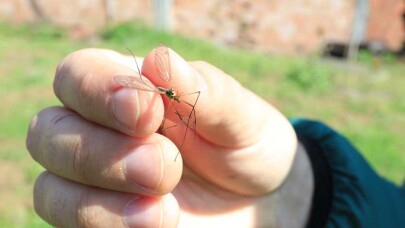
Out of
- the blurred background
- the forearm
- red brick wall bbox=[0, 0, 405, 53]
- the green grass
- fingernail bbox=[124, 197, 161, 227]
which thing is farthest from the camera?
red brick wall bbox=[0, 0, 405, 53]

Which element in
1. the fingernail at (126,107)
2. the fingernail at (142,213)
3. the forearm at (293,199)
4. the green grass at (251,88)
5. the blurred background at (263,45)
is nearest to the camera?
the fingernail at (126,107)

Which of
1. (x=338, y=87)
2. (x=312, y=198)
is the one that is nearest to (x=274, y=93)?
(x=338, y=87)

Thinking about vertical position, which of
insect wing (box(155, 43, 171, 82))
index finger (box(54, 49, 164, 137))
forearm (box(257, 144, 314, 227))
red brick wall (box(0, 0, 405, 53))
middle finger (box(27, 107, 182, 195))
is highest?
A: insect wing (box(155, 43, 171, 82))

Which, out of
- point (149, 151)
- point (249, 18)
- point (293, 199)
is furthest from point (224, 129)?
point (249, 18)

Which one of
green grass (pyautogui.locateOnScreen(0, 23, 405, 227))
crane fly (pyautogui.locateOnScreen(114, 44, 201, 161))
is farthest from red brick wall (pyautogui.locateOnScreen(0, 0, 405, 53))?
crane fly (pyautogui.locateOnScreen(114, 44, 201, 161))

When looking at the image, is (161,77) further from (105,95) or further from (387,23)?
(387,23)

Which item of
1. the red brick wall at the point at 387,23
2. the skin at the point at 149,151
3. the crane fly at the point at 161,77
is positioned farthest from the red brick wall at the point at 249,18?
the crane fly at the point at 161,77

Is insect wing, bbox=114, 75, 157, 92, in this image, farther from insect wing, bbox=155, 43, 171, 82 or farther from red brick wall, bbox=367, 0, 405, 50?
red brick wall, bbox=367, 0, 405, 50

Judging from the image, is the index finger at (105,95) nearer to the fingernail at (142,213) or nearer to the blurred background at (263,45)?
the fingernail at (142,213)
